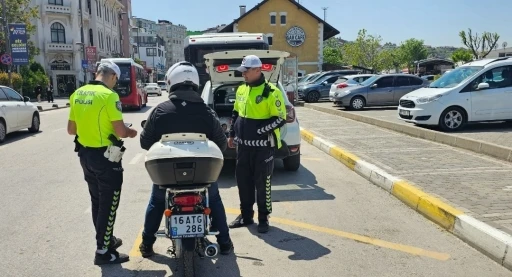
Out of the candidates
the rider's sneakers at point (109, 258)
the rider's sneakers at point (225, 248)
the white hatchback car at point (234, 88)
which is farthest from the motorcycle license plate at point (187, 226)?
the white hatchback car at point (234, 88)

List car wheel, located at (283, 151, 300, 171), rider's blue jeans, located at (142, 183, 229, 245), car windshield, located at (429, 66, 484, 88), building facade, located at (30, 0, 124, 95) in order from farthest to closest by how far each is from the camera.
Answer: building facade, located at (30, 0, 124, 95) < car windshield, located at (429, 66, 484, 88) < car wheel, located at (283, 151, 300, 171) < rider's blue jeans, located at (142, 183, 229, 245)

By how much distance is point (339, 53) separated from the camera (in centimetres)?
8569

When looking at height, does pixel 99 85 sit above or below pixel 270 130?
above

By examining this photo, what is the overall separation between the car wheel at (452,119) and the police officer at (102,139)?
9630 mm

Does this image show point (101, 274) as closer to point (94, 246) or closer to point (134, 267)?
point (134, 267)

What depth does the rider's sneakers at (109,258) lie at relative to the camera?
13.5 feet

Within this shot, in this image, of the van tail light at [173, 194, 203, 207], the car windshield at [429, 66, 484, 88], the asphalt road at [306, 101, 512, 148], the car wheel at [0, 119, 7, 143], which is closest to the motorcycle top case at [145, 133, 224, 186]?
the van tail light at [173, 194, 203, 207]

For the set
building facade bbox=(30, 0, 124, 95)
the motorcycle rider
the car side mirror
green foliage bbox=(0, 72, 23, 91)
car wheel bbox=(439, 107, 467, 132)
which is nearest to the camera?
the motorcycle rider

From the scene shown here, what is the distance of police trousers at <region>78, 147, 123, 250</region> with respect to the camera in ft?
13.0

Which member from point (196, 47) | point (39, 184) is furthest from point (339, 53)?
point (39, 184)

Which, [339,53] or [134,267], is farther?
[339,53]

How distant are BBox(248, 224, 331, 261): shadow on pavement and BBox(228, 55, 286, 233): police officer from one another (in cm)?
13

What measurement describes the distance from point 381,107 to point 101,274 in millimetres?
19520

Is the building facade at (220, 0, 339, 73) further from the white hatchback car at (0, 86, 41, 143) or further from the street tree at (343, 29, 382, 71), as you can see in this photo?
the white hatchback car at (0, 86, 41, 143)
